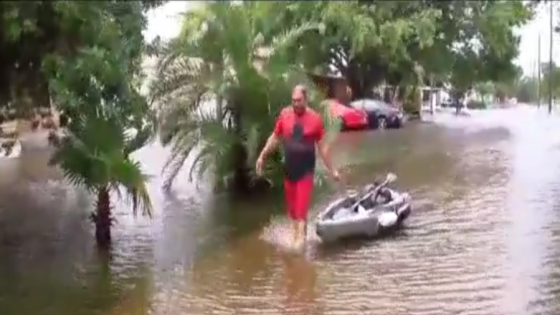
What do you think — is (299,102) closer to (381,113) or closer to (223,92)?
(223,92)

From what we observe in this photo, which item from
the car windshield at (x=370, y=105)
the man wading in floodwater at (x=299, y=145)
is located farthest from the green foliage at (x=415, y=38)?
the car windshield at (x=370, y=105)

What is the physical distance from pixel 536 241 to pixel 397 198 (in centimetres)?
191

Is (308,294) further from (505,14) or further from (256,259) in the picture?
(505,14)

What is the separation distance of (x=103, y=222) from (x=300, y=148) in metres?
2.40

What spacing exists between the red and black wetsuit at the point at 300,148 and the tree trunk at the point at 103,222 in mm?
2009

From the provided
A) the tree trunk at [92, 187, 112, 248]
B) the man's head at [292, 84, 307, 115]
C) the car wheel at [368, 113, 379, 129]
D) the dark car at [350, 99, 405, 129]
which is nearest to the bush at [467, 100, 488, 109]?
the dark car at [350, 99, 405, 129]

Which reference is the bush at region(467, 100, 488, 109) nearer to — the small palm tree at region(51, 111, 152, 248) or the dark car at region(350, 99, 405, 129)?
the dark car at region(350, 99, 405, 129)

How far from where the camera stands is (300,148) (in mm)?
8375

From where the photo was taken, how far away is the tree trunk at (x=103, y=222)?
29.9 ft

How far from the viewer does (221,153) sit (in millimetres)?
11781

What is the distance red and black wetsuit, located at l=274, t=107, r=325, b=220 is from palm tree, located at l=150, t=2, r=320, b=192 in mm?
2402

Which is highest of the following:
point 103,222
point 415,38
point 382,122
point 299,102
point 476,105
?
point 415,38

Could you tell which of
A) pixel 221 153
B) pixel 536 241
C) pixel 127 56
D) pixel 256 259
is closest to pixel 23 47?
pixel 127 56

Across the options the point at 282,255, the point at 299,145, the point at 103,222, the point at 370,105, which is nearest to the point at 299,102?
the point at 299,145
